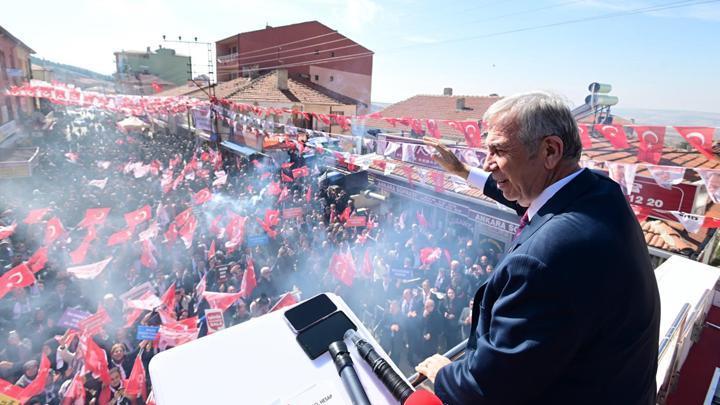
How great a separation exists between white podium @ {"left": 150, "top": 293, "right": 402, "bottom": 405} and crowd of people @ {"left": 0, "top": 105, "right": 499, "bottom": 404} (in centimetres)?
505

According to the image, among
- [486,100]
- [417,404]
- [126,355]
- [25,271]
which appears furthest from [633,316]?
[486,100]

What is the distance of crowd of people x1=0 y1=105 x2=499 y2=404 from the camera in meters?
5.97

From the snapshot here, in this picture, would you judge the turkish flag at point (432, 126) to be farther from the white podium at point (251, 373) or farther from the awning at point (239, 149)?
the awning at point (239, 149)

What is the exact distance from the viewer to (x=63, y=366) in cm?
598

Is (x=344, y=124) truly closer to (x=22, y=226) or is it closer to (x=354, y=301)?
(x=354, y=301)

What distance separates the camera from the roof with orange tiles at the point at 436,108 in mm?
24138

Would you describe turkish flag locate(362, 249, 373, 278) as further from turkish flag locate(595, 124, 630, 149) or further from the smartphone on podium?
the smartphone on podium

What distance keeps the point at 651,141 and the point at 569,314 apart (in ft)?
23.6

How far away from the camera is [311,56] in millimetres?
34750

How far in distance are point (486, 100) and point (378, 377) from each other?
2690 centimetres

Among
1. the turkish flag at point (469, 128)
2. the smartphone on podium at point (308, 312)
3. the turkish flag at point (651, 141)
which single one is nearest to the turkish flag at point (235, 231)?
the turkish flag at point (469, 128)

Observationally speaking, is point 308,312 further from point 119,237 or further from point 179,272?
point 119,237

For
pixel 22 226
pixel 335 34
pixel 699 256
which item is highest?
pixel 335 34

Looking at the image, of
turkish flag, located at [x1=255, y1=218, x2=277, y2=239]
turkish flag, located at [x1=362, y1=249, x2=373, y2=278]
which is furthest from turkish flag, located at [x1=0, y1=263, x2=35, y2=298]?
turkish flag, located at [x1=362, y1=249, x2=373, y2=278]
